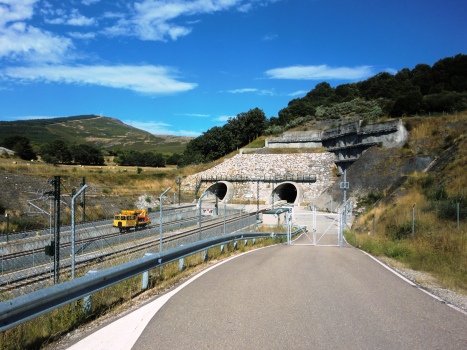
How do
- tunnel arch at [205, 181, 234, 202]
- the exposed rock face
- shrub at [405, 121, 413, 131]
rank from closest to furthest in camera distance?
shrub at [405, 121, 413, 131] → the exposed rock face → tunnel arch at [205, 181, 234, 202]

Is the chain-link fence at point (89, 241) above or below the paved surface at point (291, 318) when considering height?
below

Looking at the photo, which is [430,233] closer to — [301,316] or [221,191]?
[301,316]

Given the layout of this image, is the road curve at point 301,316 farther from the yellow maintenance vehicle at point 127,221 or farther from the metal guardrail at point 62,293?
the yellow maintenance vehicle at point 127,221

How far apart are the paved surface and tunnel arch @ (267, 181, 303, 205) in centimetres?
5024

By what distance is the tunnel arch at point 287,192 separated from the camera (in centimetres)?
5812

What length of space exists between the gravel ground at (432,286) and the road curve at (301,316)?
39 cm

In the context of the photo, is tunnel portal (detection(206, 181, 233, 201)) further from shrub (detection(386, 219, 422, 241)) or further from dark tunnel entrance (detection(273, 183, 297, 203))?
shrub (detection(386, 219, 422, 241))

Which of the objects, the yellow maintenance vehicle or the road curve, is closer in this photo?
the road curve

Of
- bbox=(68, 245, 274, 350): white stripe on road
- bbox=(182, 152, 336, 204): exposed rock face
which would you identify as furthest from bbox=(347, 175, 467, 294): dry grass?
bbox=(182, 152, 336, 204): exposed rock face

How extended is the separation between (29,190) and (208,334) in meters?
45.1

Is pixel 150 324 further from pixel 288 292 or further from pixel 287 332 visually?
pixel 288 292

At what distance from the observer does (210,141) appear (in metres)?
99.8

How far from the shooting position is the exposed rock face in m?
60.0

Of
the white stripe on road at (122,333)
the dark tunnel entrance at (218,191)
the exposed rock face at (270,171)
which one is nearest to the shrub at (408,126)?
the exposed rock face at (270,171)
